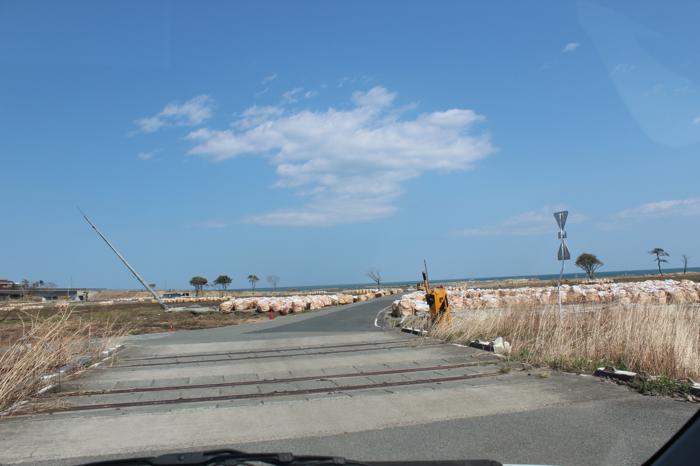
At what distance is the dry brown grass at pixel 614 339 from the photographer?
9.19 metres

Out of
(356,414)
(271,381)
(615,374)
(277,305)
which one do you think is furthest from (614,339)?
(277,305)

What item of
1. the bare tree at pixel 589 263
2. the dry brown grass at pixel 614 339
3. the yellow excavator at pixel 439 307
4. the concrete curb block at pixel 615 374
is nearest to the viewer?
the concrete curb block at pixel 615 374

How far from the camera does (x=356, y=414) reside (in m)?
7.49

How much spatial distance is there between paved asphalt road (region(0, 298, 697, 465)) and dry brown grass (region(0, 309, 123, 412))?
0.51 meters

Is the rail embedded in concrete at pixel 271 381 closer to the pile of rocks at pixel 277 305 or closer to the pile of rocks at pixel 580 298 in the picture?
the pile of rocks at pixel 580 298

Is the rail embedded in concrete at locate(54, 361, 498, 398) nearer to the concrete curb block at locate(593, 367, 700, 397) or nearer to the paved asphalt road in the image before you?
the paved asphalt road

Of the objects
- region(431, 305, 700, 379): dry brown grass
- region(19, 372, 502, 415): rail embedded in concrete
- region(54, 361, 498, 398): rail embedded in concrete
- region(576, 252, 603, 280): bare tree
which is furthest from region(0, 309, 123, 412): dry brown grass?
region(576, 252, 603, 280): bare tree

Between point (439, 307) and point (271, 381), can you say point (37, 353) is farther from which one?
point (439, 307)

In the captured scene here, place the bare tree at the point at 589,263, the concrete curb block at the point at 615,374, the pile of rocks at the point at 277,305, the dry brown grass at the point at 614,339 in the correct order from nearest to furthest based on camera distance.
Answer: the concrete curb block at the point at 615,374
the dry brown grass at the point at 614,339
the pile of rocks at the point at 277,305
the bare tree at the point at 589,263

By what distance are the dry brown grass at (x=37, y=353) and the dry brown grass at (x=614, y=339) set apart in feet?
30.0

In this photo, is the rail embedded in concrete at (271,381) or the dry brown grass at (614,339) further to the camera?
the rail embedded in concrete at (271,381)

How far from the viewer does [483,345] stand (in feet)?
44.9

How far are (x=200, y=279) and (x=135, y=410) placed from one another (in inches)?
3792

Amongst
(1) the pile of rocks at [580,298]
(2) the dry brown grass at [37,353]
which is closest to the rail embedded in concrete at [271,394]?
(2) the dry brown grass at [37,353]
